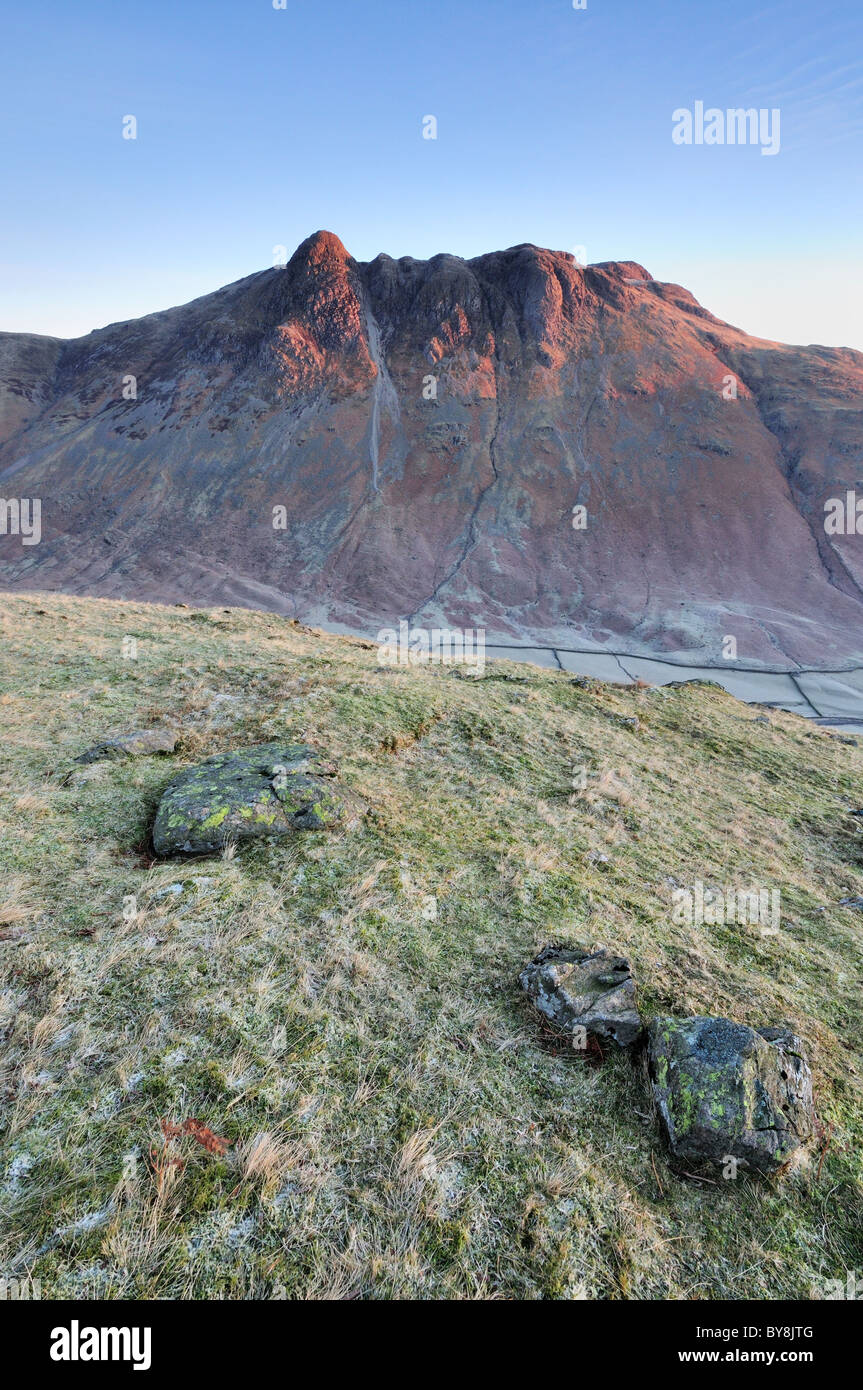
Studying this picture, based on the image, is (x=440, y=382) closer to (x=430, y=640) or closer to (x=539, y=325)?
(x=539, y=325)

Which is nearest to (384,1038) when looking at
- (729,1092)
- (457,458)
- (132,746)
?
(729,1092)

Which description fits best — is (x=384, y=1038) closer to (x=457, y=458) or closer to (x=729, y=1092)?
(x=729, y=1092)

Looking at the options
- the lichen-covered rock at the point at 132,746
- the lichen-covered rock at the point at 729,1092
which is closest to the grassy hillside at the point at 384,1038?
the lichen-covered rock at the point at 729,1092

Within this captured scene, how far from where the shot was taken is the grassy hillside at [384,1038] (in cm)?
347

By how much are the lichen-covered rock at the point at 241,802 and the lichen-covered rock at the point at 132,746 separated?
1.66 metres

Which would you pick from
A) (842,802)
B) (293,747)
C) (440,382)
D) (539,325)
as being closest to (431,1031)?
(293,747)

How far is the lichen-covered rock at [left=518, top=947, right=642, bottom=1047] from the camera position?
17.0ft

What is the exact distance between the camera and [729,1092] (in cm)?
442

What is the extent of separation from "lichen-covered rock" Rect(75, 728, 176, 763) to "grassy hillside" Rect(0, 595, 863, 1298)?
1.01 ft

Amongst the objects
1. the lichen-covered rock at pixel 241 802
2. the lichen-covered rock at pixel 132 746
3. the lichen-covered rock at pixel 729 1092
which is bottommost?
the lichen-covered rock at pixel 729 1092

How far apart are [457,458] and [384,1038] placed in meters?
91.1

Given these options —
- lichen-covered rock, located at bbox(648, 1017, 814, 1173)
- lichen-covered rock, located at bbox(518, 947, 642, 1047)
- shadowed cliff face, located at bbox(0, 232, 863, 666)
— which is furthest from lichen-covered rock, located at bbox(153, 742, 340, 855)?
shadowed cliff face, located at bbox(0, 232, 863, 666)

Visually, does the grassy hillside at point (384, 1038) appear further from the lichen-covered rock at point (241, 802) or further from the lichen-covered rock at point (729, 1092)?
→ the lichen-covered rock at point (241, 802)
